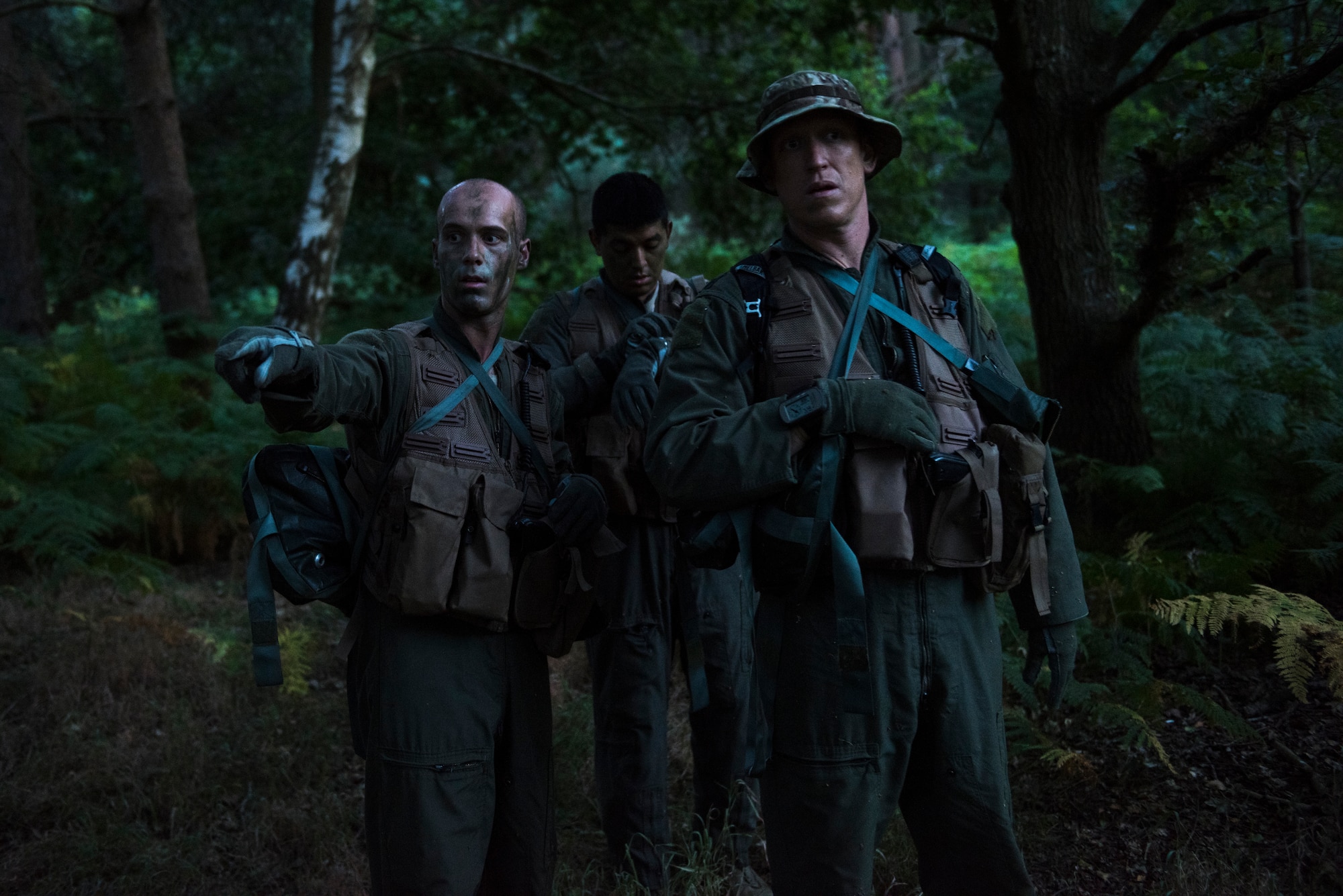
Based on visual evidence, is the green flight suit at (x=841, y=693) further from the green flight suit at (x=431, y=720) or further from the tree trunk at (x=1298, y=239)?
the tree trunk at (x=1298, y=239)

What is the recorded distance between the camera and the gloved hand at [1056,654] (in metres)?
2.82

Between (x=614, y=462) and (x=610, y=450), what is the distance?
0.16 ft

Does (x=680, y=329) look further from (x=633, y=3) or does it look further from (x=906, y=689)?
(x=633, y=3)

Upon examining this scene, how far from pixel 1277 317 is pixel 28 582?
761cm

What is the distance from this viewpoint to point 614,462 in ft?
13.4

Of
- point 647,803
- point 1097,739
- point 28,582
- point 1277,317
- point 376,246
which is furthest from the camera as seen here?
point 376,246

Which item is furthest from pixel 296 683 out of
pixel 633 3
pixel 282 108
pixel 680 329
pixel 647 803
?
pixel 282 108

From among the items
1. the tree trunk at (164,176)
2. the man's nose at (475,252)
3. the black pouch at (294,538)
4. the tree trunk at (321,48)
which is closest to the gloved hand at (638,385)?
the man's nose at (475,252)

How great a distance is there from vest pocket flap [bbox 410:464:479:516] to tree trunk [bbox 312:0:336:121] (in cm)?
701

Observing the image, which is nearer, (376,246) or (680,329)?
(680,329)

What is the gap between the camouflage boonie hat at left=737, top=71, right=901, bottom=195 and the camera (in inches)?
111

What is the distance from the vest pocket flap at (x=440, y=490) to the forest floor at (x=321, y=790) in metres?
1.54

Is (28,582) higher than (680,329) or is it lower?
lower

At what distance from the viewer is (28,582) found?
685cm
